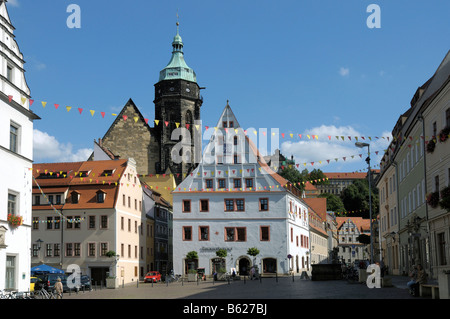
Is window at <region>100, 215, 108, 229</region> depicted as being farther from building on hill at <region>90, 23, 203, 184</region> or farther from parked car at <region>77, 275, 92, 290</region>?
building on hill at <region>90, 23, 203, 184</region>

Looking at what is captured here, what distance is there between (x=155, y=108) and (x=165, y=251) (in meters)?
31.5

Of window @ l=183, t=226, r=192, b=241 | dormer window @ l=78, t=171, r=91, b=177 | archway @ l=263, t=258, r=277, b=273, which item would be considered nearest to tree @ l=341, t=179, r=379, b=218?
archway @ l=263, t=258, r=277, b=273

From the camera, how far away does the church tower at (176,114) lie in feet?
316

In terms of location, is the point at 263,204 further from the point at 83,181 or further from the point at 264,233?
the point at 83,181

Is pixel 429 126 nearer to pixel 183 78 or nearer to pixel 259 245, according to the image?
pixel 259 245

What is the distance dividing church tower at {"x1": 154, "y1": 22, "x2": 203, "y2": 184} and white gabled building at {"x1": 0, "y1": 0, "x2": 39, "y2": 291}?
60.2 metres

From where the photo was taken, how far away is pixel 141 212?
69312 millimetres

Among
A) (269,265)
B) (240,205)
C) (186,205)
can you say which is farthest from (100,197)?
(269,265)

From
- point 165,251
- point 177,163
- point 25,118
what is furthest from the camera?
point 177,163

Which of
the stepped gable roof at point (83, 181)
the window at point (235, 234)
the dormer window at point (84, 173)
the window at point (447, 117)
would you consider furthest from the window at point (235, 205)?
the window at point (447, 117)

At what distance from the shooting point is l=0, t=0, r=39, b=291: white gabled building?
1246 inches

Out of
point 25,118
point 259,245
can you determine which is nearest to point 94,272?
point 259,245

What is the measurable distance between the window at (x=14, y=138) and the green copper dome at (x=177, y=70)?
68253 mm

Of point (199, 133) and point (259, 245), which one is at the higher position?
point (199, 133)
